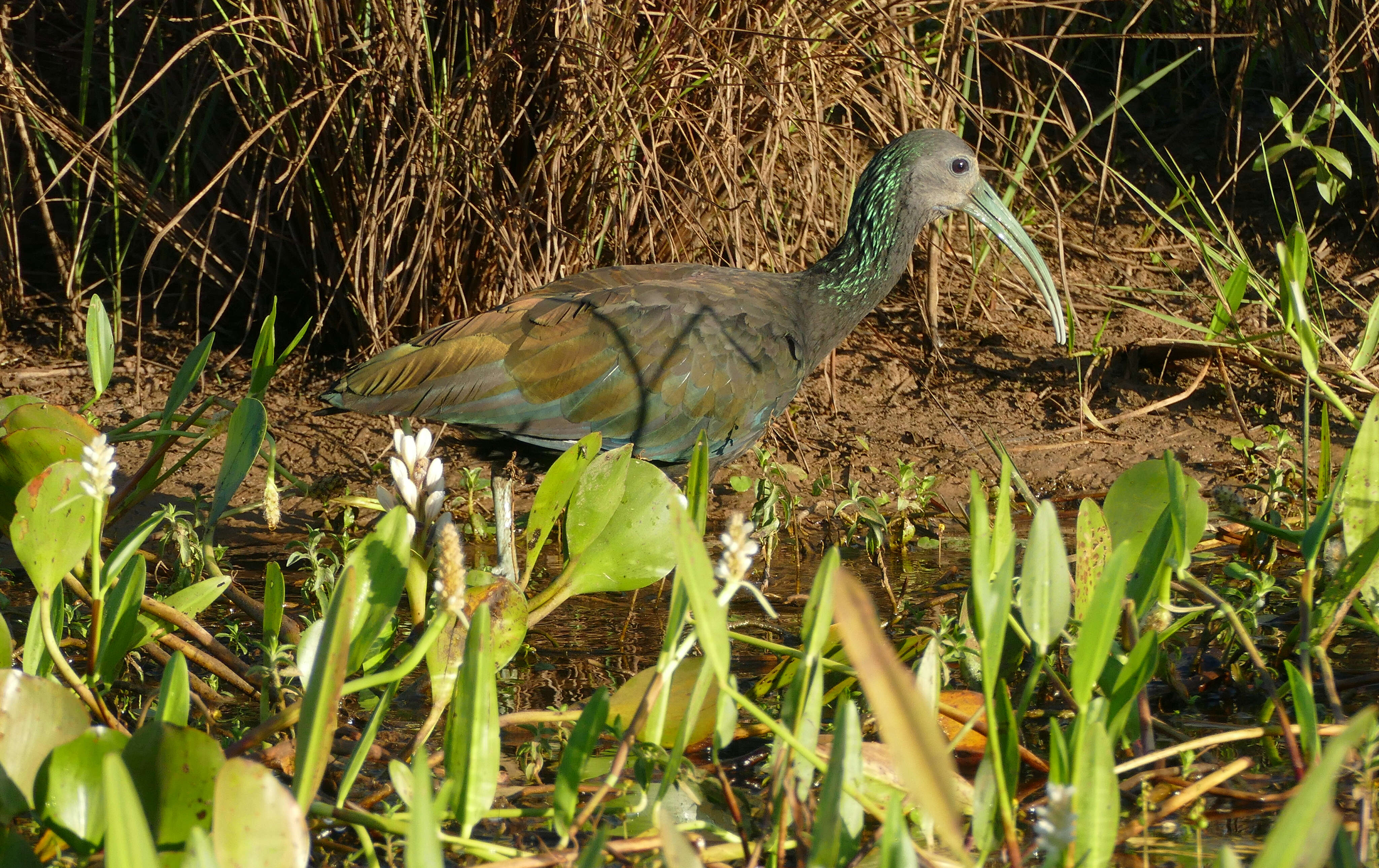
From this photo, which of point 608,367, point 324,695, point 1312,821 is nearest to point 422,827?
point 324,695

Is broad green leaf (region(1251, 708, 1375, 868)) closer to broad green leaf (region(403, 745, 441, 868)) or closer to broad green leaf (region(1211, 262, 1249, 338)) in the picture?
broad green leaf (region(403, 745, 441, 868))

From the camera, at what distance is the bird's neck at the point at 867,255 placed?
3.92 m

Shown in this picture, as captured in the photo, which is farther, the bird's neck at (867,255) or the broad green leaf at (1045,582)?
the bird's neck at (867,255)

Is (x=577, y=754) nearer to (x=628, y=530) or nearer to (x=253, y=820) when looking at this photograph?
(x=253, y=820)

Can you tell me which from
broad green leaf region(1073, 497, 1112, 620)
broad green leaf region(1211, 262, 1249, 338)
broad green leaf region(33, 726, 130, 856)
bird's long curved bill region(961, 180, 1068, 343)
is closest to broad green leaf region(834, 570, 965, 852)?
broad green leaf region(33, 726, 130, 856)

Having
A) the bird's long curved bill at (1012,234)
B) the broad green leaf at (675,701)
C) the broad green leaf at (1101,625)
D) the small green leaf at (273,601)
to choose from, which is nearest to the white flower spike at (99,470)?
the small green leaf at (273,601)

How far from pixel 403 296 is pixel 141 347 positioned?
46.2 inches

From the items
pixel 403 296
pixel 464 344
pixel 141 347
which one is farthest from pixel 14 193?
pixel 464 344

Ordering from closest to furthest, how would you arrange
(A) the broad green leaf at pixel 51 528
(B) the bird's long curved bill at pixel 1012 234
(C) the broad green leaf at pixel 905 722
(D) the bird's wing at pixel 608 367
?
1. (C) the broad green leaf at pixel 905 722
2. (A) the broad green leaf at pixel 51 528
3. (D) the bird's wing at pixel 608 367
4. (B) the bird's long curved bill at pixel 1012 234

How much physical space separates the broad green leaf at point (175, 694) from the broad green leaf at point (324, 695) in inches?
12.2

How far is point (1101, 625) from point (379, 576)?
942mm

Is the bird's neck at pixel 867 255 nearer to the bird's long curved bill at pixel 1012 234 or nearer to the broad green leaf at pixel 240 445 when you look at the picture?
the bird's long curved bill at pixel 1012 234

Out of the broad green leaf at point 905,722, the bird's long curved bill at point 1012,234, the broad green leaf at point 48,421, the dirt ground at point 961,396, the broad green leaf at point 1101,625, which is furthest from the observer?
the dirt ground at point 961,396

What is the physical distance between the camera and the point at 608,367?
3.56m
